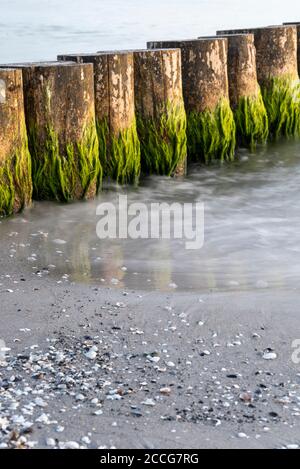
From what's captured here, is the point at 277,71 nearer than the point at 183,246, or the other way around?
the point at 183,246

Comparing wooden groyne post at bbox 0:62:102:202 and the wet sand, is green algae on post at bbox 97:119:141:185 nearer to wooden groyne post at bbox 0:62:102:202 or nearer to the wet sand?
wooden groyne post at bbox 0:62:102:202

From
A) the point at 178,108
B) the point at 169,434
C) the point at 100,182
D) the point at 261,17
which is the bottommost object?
the point at 169,434

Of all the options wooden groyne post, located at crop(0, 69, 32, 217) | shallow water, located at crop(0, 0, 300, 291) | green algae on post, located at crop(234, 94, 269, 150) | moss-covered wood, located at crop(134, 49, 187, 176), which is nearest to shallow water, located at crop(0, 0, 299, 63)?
green algae on post, located at crop(234, 94, 269, 150)

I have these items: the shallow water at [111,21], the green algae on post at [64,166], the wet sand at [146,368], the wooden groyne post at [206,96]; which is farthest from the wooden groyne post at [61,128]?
the shallow water at [111,21]

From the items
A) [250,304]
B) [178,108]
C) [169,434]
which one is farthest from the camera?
[178,108]

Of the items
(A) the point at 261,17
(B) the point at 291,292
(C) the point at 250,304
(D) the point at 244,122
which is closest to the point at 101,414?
(C) the point at 250,304

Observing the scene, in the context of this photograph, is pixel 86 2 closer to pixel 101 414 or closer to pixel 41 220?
pixel 41 220

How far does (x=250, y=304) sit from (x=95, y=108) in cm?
282

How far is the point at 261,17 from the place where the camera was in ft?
83.4

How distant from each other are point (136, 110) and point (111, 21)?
17.0 metres

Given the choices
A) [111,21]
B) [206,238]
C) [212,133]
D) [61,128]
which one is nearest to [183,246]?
[206,238]

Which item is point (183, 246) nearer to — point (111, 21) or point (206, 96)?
point (206, 96)

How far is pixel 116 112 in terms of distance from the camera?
673 centimetres

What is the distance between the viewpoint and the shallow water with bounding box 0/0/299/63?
1972cm
